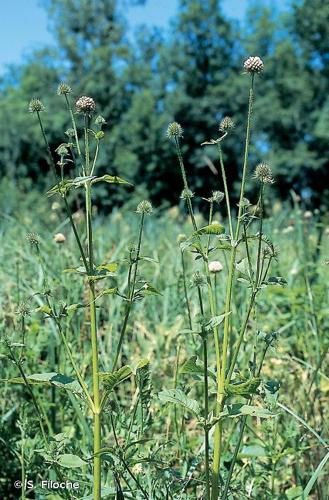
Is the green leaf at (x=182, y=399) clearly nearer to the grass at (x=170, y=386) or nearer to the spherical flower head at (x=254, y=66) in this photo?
the grass at (x=170, y=386)

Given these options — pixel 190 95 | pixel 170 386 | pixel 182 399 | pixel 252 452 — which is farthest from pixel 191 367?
pixel 190 95

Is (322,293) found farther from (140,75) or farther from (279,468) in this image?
(140,75)

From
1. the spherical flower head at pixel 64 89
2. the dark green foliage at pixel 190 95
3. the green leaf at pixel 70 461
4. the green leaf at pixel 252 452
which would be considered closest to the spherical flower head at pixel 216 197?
the spherical flower head at pixel 64 89

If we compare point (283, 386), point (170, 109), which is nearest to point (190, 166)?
point (170, 109)

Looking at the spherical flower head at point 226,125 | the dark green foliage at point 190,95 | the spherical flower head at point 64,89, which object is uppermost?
the dark green foliage at point 190,95

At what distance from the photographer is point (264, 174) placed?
1.29 metres

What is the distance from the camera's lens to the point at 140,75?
30.8m

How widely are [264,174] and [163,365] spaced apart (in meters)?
1.47

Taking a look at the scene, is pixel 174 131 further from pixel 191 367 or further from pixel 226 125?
pixel 191 367

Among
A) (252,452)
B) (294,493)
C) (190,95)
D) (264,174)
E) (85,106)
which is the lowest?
(294,493)

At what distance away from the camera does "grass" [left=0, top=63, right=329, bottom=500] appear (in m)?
1.27

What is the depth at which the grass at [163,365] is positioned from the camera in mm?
1269

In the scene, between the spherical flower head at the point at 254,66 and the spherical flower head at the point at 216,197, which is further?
the spherical flower head at the point at 216,197

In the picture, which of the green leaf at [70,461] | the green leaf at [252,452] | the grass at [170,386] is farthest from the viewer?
the green leaf at [252,452]
